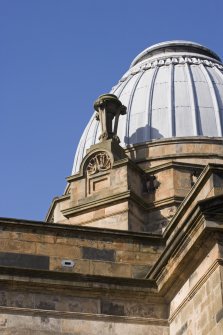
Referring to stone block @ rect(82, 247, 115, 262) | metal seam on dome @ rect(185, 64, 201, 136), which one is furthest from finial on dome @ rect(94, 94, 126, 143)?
stone block @ rect(82, 247, 115, 262)

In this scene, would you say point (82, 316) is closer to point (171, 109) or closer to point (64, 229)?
point (64, 229)

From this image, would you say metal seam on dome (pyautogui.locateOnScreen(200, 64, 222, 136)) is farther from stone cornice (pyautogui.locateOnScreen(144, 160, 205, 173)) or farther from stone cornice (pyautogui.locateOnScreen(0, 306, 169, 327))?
stone cornice (pyautogui.locateOnScreen(0, 306, 169, 327))

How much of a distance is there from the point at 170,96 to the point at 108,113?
9.60 feet

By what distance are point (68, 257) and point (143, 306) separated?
1.97 meters

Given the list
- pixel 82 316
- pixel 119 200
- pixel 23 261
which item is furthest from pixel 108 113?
pixel 82 316

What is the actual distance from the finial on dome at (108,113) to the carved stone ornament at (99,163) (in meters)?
0.85

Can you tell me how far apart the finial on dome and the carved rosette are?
0.84 m

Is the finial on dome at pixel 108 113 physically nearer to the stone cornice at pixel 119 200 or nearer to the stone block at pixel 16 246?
the stone cornice at pixel 119 200

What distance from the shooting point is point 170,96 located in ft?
94.7

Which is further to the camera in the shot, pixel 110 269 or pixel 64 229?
pixel 64 229

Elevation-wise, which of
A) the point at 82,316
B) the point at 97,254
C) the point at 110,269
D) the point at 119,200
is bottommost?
the point at 82,316

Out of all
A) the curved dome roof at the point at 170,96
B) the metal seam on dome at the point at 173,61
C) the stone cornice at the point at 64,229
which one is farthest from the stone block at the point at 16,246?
the metal seam on dome at the point at 173,61

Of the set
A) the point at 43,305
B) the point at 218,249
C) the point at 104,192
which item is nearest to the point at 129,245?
the point at 43,305

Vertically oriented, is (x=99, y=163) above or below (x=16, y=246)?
above
